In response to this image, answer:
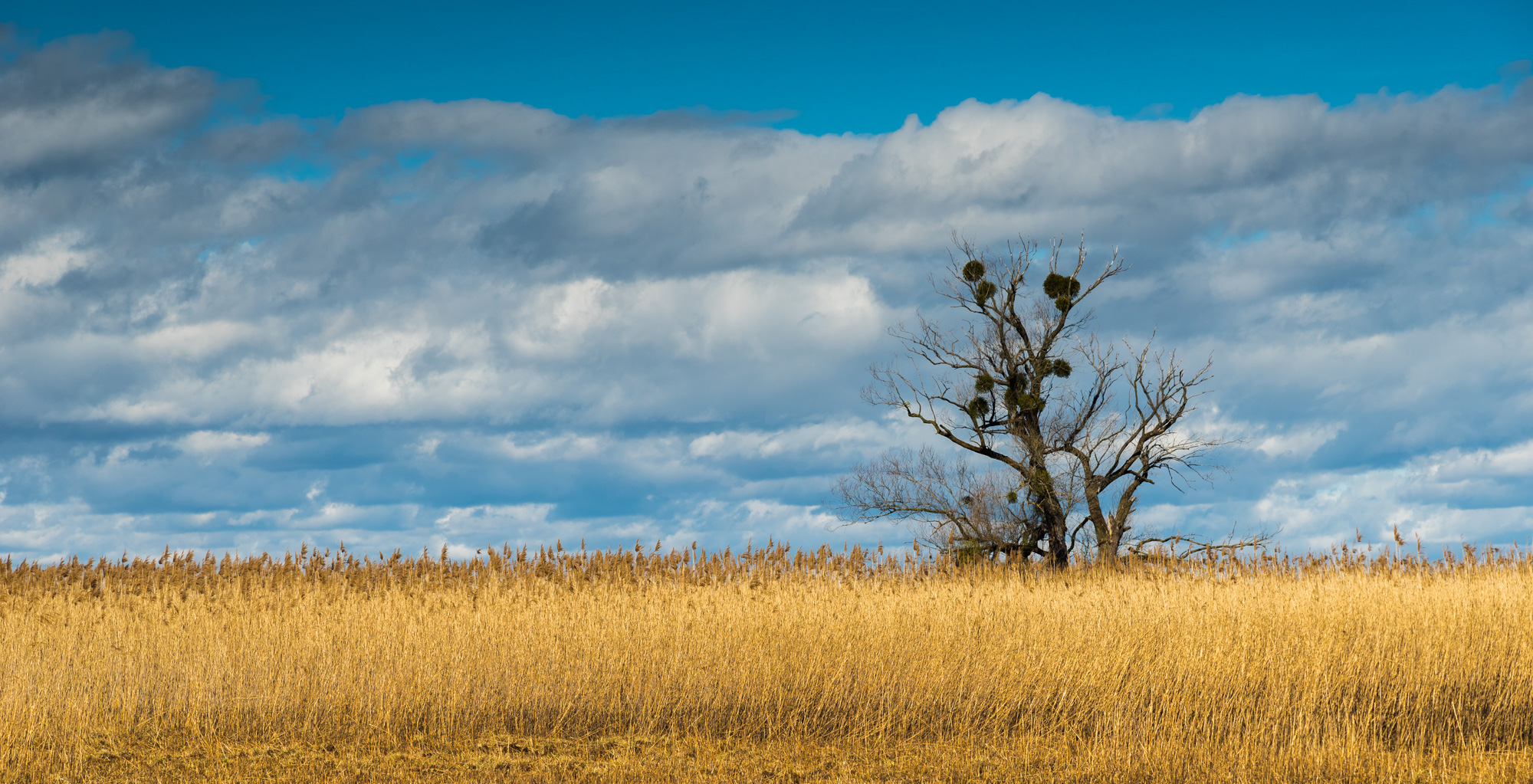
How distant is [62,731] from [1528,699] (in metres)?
18.0

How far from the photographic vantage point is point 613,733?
13250 mm

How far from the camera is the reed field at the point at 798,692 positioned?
11.5 meters

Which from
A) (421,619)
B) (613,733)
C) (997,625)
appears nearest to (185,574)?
(421,619)

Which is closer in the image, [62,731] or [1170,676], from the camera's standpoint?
[62,731]

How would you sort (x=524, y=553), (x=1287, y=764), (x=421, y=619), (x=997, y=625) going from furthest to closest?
(x=524, y=553), (x=421, y=619), (x=997, y=625), (x=1287, y=764)

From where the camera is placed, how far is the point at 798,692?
13.6 m

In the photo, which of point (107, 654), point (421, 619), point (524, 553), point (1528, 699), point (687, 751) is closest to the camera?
point (687, 751)

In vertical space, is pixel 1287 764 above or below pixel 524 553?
below


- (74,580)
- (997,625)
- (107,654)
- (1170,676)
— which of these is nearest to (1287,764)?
(1170,676)

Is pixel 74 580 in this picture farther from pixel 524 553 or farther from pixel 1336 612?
pixel 1336 612

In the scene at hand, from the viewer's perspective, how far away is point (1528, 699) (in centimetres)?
1430

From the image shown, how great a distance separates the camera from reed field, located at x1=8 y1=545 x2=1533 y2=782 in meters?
11.5

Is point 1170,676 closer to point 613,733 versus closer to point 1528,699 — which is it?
point 1528,699

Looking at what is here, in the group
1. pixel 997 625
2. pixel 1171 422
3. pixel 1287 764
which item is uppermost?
pixel 1171 422
